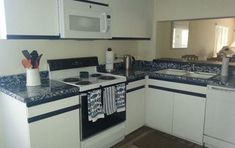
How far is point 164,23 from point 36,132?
2.68 metres

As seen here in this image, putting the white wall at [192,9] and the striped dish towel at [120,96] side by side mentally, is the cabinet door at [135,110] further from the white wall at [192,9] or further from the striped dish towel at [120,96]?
the white wall at [192,9]

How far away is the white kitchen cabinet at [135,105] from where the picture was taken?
8.54 ft

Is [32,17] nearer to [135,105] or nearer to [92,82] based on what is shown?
[92,82]

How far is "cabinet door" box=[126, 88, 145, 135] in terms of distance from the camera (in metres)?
2.62

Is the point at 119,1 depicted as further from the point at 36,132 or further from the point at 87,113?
the point at 36,132

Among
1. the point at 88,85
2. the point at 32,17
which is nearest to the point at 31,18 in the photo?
the point at 32,17

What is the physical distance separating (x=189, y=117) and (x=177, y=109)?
0.18 meters

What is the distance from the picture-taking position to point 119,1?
8.30ft

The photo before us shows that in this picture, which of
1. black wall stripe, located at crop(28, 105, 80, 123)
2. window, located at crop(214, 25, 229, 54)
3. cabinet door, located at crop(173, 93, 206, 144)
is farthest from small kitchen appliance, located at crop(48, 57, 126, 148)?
window, located at crop(214, 25, 229, 54)

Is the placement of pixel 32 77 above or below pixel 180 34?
below

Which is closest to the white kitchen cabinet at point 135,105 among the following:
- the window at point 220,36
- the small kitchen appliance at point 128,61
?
the small kitchen appliance at point 128,61

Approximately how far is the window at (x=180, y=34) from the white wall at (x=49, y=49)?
1.19 m

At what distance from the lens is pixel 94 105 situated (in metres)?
2.05

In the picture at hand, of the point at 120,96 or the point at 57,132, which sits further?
the point at 120,96
